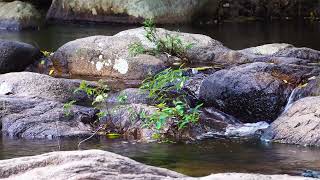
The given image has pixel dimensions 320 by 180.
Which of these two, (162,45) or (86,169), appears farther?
(162,45)

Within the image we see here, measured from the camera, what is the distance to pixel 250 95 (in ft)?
27.0

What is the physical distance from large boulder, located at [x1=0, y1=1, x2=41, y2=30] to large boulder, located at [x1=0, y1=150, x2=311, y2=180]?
1752 centimetres

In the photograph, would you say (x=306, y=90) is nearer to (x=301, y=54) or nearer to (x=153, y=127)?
(x=153, y=127)

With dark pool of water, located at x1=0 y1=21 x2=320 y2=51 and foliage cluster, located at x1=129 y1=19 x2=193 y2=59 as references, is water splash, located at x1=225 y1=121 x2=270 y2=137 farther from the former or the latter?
dark pool of water, located at x1=0 y1=21 x2=320 y2=51

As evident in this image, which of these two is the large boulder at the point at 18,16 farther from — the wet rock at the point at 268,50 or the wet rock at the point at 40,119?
the wet rock at the point at 40,119

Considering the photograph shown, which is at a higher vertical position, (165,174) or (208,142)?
(165,174)

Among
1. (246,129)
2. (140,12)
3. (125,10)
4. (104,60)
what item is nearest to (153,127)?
(246,129)

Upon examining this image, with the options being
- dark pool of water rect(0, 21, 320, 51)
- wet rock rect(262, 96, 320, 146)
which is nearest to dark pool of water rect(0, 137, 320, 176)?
wet rock rect(262, 96, 320, 146)

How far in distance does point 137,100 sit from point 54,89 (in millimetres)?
1379

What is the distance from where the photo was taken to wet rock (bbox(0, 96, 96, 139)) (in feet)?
23.8

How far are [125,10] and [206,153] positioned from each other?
52.4 feet

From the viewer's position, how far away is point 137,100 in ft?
27.7

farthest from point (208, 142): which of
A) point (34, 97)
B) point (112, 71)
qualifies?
point (112, 71)

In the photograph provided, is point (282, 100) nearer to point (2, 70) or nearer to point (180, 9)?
point (2, 70)
